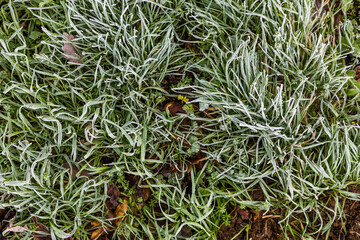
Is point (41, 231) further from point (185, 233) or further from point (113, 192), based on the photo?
point (185, 233)

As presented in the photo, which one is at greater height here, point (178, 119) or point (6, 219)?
point (178, 119)

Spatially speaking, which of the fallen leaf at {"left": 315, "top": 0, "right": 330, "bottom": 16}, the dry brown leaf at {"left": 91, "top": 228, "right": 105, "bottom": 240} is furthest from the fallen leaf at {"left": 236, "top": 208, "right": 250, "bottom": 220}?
the fallen leaf at {"left": 315, "top": 0, "right": 330, "bottom": 16}

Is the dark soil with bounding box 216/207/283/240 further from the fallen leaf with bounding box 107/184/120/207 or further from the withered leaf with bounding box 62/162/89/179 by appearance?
the withered leaf with bounding box 62/162/89/179

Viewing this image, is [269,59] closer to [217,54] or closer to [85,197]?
[217,54]

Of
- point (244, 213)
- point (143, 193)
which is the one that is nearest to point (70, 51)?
point (143, 193)

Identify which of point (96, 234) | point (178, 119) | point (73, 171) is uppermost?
point (178, 119)

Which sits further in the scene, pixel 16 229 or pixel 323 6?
pixel 323 6
